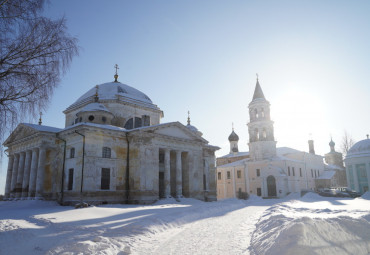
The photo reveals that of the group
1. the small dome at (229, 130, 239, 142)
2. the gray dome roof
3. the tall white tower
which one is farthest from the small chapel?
the small dome at (229, 130, 239, 142)

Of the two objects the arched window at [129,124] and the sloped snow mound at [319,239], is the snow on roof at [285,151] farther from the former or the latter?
the sloped snow mound at [319,239]

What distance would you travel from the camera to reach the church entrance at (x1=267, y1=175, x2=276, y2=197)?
138ft

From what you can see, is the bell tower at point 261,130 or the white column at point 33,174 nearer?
the white column at point 33,174

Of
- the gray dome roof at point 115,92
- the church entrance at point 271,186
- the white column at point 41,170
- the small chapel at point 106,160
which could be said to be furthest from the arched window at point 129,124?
the church entrance at point 271,186

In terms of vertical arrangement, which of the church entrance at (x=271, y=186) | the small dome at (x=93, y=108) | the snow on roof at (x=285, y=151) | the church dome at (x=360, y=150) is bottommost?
the church entrance at (x=271, y=186)

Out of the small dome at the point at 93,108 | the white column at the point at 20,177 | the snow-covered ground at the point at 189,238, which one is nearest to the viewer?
the snow-covered ground at the point at 189,238

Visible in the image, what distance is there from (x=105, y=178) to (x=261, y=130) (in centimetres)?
2799

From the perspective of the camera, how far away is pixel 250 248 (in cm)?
771

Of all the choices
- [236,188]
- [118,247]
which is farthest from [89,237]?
[236,188]

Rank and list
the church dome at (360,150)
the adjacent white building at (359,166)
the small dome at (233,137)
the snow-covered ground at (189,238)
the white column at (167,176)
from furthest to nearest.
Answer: the small dome at (233,137) < the church dome at (360,150) < the adjacent white building at (359,166) < the white column at (167,176) < the snow-covered ground at (189,238)

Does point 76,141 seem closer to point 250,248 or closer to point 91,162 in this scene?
point 91,162

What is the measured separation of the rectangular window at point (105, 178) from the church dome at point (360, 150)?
1478 inches

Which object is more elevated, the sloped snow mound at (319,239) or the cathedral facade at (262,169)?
the cathedral facade at (262,169)

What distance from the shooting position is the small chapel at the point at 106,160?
79.3 ft
